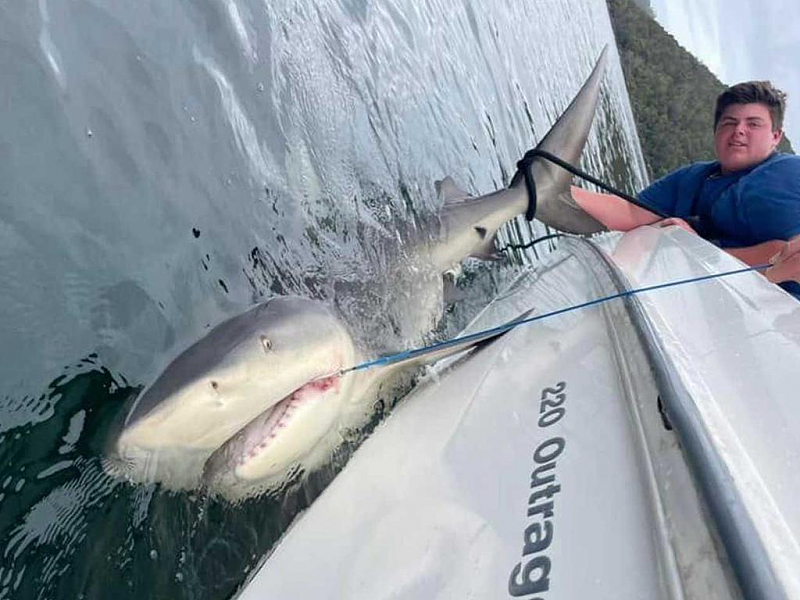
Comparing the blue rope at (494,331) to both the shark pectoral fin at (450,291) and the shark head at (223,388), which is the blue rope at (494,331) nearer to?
the shark head at (223,388)

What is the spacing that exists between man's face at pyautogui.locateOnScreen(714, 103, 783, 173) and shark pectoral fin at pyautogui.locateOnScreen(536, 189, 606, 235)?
60cm

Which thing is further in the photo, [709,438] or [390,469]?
[390,469]

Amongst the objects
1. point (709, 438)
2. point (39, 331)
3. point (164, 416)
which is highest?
point (39, 331)

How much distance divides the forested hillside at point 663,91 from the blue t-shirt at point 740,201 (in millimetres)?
17548

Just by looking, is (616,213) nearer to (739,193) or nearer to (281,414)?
(739,193)

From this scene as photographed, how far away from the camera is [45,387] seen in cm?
162

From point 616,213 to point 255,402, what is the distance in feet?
7.94

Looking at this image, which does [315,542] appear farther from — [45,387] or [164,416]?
[45,387]

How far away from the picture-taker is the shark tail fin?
10.8ft

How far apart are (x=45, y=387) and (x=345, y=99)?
7.08ft

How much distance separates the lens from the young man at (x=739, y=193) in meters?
2.83

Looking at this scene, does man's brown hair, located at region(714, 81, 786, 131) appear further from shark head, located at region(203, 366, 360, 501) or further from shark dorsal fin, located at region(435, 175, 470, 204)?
shark head, located at region(203, 366, 360, 501)

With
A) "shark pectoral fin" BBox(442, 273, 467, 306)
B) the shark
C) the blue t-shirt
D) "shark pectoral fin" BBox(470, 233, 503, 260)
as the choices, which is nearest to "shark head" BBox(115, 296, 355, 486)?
the shark

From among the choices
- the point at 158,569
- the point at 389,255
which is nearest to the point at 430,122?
the point at 389,255
